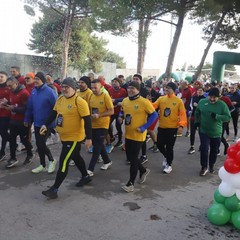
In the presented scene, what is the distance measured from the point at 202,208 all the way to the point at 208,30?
20.1m

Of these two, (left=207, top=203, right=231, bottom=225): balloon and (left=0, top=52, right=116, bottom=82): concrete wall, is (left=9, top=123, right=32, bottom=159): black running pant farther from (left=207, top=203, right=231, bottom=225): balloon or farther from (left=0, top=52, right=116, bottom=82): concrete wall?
(left=0, top=52, right=116, bottom=82): concrete wall

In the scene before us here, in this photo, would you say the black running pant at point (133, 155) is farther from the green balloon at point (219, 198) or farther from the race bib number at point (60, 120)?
the green balloon at point (219, 198)

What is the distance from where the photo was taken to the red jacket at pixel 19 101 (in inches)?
220

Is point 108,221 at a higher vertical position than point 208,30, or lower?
lower

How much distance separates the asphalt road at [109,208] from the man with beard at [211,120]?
543mm

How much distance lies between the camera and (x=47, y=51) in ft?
87.2

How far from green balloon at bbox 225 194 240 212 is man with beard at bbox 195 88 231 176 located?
189 cm

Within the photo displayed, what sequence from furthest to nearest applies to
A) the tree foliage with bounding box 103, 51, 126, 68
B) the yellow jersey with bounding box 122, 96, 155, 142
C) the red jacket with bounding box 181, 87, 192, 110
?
the tree foliage with bounding box 103, 51, 126, 68 < the red jacket with bounding box 181, 87, 192, 110 < the yellow jersey with bounding box 122, 96, 155, 142

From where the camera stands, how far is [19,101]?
18.4 feet

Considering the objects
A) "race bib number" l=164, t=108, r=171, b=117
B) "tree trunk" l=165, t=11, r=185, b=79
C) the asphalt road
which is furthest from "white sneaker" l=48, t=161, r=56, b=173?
"tree trunk" l=165, t=11, r=185, b=79

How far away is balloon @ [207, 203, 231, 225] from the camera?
3.67 m

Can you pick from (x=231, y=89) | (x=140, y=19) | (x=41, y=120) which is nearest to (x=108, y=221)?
(x=41, y=120)

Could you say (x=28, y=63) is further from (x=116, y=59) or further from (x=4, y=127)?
(x=116, y=59)

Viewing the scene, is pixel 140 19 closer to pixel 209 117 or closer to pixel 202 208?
pixel 209 117
